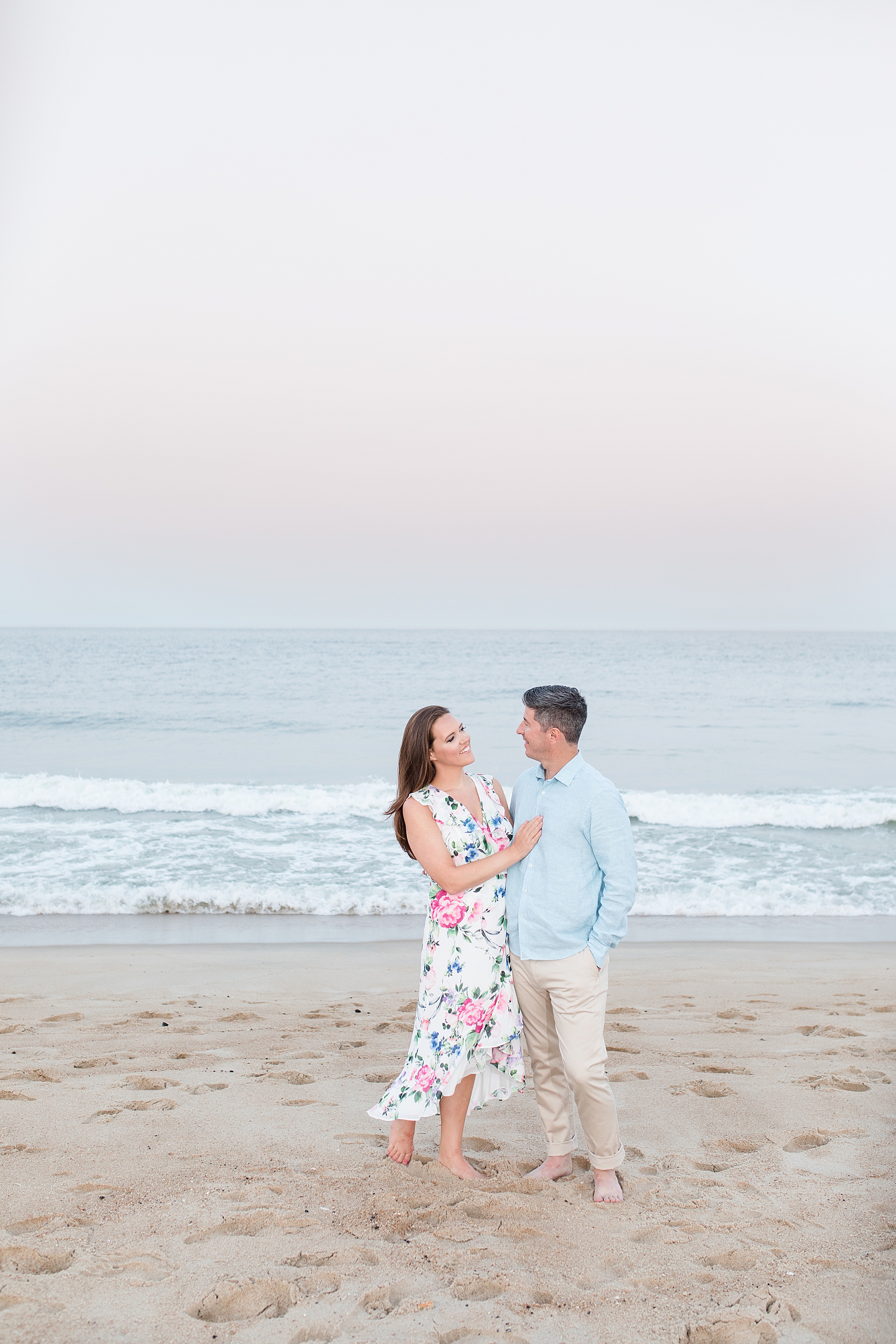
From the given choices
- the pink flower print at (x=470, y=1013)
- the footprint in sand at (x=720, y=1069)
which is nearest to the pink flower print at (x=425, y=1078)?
the pink flower print at (x=470, y=1013)

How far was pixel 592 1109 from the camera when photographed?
125 inches

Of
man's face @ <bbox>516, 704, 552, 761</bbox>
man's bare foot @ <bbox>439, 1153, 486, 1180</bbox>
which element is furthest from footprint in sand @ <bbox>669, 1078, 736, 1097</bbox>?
man's face @ <bbox>516, 704, 552, 761</bbox>

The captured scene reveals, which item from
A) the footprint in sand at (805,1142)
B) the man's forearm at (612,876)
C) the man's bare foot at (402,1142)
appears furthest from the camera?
the footprint in sand at (805,1142)

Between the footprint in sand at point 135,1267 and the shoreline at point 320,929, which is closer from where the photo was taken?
the footprint in sand at point 135,1267

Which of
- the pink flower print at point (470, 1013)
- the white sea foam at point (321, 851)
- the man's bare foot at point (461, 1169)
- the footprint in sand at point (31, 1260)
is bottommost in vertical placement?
the white sea foam at point (321, 851)

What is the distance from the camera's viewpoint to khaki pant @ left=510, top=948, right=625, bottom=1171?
3168 millimetres

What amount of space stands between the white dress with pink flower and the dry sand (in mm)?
397

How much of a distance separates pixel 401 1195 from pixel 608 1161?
0.81 metres

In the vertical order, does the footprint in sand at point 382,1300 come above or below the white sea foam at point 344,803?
above

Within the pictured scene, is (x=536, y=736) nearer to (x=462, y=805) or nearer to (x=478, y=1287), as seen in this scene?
(x=462, y=805)

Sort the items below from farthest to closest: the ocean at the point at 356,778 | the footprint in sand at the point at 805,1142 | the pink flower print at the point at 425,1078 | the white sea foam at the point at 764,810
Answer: the white sea foam at the point at 764,810
the ocean at the point at 356,778
the footprint in sand at the point at 805,1142
the pink flower print at the point at 425,1078

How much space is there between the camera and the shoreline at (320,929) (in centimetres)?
818

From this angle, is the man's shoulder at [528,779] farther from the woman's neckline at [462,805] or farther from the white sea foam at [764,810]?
the white sea foam at [764,810]

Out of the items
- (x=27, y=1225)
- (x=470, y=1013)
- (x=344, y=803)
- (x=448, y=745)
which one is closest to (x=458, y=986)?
(x=470, y=1013)
